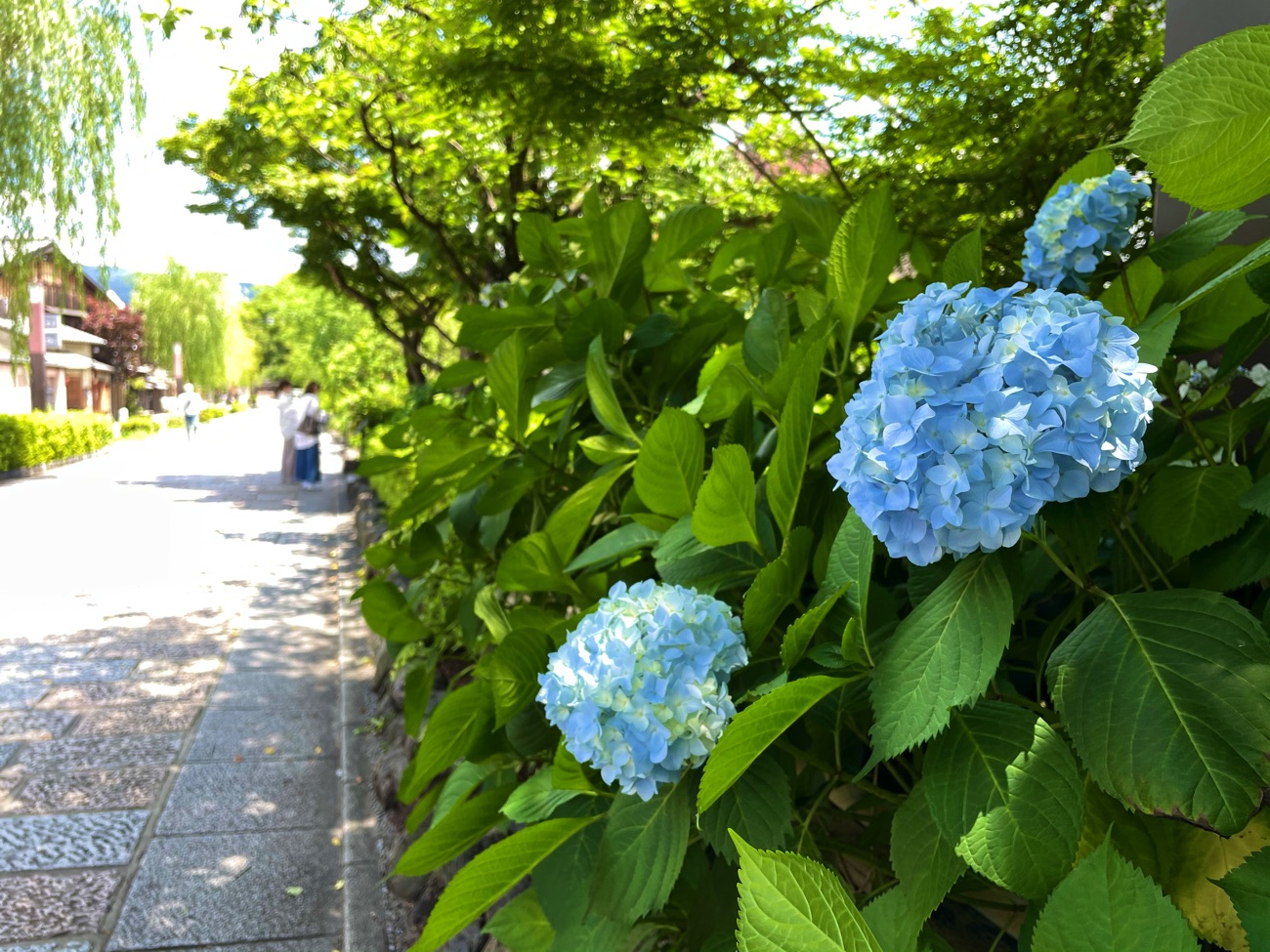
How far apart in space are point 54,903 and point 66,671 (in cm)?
287

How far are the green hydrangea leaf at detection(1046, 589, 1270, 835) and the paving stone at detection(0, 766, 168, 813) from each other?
13.0ft

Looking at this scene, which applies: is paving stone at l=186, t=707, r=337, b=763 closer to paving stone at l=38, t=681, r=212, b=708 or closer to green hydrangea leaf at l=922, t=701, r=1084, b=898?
paving stone at l=38, t=681, r=212, b=708

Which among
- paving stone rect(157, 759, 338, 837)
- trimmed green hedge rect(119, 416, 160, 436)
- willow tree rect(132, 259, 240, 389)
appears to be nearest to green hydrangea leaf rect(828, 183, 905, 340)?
paving stone rect(157, 759, 338, 837)

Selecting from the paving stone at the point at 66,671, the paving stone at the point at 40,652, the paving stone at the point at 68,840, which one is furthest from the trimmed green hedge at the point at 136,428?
the paving stone at the point at 68,840

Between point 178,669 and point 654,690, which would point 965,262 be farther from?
point 178,669

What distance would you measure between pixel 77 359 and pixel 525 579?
159ft

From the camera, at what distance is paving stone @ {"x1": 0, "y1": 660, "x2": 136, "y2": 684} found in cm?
528

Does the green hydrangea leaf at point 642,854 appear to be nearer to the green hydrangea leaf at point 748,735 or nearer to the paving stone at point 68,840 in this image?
the green hydrangea leaf at point 748,735

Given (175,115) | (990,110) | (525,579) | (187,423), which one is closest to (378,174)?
(990,110)

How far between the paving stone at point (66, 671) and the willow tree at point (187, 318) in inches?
1983

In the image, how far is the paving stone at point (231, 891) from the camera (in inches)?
111

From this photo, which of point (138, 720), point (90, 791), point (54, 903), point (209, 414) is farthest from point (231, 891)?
point (209, 414)

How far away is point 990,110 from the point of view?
368 centimetres

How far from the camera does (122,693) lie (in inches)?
200
